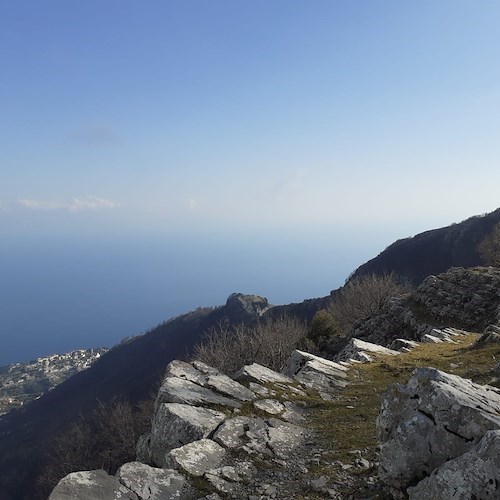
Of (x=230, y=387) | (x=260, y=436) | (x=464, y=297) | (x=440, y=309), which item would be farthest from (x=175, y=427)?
(x=464, y=297)

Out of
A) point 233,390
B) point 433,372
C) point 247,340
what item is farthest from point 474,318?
point 433,372

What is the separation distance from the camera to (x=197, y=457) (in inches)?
411

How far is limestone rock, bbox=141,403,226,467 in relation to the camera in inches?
476

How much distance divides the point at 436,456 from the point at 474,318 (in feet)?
109

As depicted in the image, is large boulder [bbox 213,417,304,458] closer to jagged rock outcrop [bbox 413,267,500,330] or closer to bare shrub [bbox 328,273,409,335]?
jagged rock outcrop [bbox 413,267,500,330]

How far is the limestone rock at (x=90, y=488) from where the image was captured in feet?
27.3

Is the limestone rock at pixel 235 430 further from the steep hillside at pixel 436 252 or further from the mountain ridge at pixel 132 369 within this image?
the steep hillside at pixel 436 252

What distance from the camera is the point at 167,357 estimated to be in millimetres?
152000

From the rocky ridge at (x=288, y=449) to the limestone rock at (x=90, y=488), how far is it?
2cm

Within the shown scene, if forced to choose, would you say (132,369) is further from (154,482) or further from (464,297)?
(154,482)

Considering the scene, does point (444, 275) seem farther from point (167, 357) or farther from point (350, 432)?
point (167, 357)

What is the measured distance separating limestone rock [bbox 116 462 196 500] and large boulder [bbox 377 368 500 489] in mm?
4628

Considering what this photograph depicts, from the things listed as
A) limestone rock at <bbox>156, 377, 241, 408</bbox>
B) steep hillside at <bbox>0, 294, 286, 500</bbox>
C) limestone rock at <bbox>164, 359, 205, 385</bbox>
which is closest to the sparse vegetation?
limestone rock at <bbox>156, 377, 241, 408</bbox>

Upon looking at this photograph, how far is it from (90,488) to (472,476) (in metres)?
7.71
